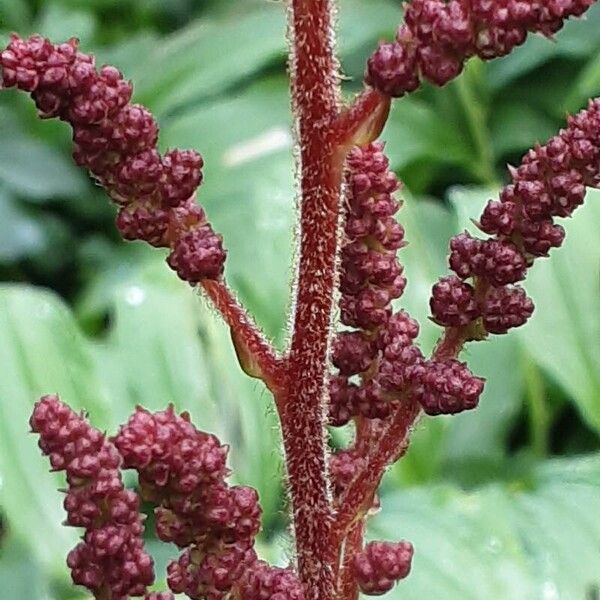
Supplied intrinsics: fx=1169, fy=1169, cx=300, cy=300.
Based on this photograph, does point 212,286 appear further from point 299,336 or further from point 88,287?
point 88,287

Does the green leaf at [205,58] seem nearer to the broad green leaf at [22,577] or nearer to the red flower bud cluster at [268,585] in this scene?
the broad green leaf at [22,577]

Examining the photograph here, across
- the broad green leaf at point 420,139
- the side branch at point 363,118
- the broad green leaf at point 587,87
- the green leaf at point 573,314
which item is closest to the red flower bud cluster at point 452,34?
the side branch at point 363,118

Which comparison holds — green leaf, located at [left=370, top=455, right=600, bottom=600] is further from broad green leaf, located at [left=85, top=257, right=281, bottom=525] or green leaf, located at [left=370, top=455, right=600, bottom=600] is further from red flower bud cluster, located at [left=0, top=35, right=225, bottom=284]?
red flower bud cluster, located at [left=0, top=35, right=225, bottom=284]

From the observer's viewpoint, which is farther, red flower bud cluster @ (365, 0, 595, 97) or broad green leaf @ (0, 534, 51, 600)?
broad green leaf @ (0, 534, 51, 600)

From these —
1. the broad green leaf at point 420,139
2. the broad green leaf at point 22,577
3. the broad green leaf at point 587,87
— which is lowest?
the broad green leaf at point 22,577

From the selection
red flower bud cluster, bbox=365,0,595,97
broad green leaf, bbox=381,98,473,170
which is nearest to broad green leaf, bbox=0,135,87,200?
broad green leaf, bbox=381,98,473,170

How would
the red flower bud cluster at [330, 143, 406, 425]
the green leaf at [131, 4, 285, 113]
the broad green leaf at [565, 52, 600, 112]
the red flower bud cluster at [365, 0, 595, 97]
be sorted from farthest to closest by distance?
the green leaf at [131, 4, 285, 113] < the broad green leaf at [565, 52, 600, 112] < the red flower bud cluster at [330, 143, 406, 425] < the red flower bud cluster at [365, 0, 595, 97]

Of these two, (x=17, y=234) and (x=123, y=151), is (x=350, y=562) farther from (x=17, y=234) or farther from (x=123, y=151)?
(x=17, y=234)
